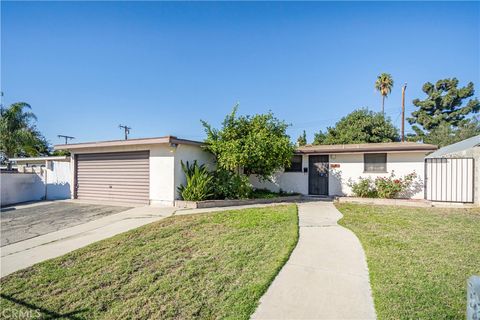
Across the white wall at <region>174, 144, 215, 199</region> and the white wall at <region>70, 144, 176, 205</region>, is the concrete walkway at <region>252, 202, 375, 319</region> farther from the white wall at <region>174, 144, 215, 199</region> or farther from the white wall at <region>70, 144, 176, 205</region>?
the white wall at <region>70, 144, 176, 205</region>

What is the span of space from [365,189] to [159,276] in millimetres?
10033

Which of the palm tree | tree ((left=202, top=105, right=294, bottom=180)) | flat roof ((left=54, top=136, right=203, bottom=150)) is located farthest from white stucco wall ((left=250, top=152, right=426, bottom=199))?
the palm tree

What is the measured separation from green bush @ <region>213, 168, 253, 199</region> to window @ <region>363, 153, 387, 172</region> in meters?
5.82

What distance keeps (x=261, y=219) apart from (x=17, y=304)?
5.08 m

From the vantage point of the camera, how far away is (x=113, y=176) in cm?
1109

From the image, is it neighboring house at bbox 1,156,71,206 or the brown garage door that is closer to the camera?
the brown garage door

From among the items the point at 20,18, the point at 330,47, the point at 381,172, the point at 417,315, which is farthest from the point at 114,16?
the point at 381,172

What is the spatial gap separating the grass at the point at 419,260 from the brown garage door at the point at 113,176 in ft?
26.3

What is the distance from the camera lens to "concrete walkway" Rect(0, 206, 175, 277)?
4.73 meters

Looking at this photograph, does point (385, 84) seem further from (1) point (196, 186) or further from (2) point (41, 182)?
(2) point (41, 182)

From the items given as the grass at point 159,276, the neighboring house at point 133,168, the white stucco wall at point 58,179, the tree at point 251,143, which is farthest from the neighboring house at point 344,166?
the white stucco wall at point 58,179

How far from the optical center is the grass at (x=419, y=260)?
2.79 m

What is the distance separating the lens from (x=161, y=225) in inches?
259

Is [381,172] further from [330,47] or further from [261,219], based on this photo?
[261,219]
